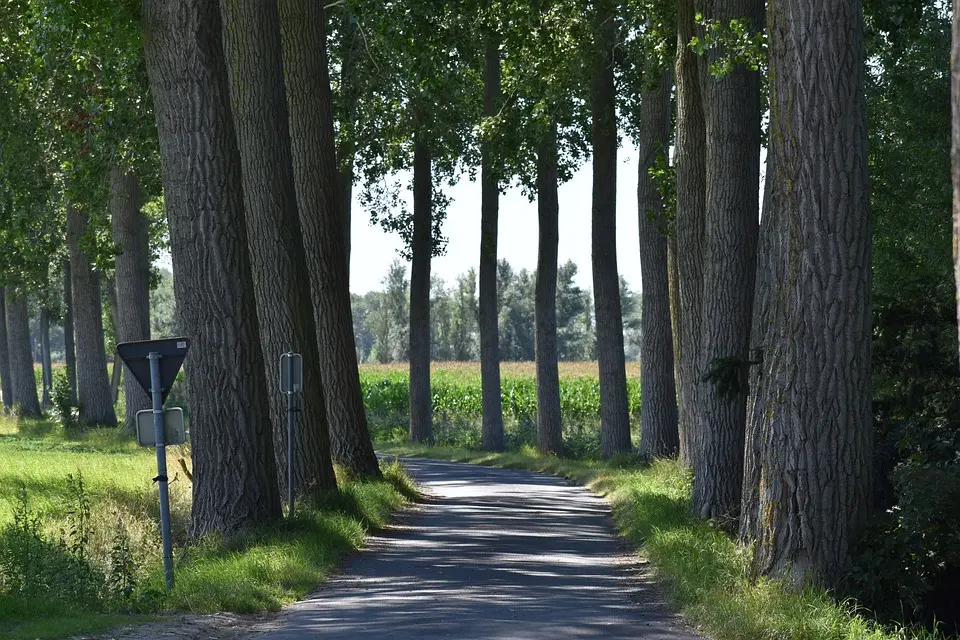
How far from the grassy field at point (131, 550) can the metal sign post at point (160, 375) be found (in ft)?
1.72

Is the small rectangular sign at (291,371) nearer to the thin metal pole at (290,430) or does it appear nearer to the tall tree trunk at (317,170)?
the thin metal pole at (290,430)

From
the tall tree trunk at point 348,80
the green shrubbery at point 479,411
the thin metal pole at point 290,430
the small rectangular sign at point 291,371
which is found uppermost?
the tall tree trunk at point 348,80

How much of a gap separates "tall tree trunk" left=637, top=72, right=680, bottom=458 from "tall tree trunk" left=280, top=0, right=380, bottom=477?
7.37 metres

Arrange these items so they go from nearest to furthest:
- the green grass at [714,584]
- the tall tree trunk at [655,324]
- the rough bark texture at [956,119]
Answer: the rough bark texture at [956,119]
the green grass at [714,584]
the tall tree trunk at [655,324]

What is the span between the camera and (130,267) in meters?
35.9

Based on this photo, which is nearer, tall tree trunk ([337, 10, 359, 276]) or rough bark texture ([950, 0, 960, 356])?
rough bark texture ([950, 0, 960, 356])

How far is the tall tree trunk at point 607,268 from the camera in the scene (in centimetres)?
3166

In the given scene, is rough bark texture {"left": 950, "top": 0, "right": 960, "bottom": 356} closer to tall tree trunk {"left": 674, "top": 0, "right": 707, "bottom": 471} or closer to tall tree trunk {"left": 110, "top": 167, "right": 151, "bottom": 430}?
tall tree trunk {"left": 674, "top": 0, "right": 707, "bottom": 471}

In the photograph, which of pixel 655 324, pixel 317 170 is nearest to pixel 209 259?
pixel 317 170

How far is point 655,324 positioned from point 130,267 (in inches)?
583

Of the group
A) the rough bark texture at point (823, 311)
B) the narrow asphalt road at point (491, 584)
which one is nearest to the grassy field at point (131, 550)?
the narrow asphalt road at point (491, 584)

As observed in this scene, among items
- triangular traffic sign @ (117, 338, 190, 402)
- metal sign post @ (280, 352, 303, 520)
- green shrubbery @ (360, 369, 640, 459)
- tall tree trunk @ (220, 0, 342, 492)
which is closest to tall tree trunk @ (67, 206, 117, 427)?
green shrubbery @ (360, 369, 640, 459)

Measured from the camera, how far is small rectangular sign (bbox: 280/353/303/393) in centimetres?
1770

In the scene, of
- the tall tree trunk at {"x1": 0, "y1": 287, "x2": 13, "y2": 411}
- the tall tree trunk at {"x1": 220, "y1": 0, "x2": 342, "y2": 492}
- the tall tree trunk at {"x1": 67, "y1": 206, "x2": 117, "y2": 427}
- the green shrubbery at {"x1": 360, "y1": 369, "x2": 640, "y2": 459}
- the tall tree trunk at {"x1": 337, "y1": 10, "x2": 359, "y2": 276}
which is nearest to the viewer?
the tall tree trunk at {"x1": 220, "y1": 0, "x2": 342, "y2": 492}
